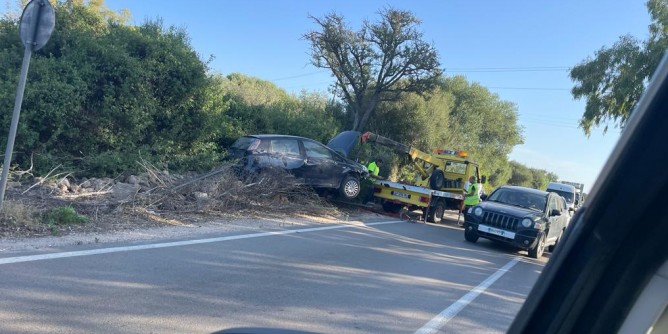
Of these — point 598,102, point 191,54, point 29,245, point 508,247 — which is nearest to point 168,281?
point 29,245

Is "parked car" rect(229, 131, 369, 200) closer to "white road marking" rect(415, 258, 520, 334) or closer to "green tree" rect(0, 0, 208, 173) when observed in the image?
"green tree" rect(0, 0, 208, 173)

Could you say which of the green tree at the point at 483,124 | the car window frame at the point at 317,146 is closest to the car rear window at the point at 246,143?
the car window frame at the point at 317,146

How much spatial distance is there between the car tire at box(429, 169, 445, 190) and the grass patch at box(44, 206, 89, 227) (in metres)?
11.9

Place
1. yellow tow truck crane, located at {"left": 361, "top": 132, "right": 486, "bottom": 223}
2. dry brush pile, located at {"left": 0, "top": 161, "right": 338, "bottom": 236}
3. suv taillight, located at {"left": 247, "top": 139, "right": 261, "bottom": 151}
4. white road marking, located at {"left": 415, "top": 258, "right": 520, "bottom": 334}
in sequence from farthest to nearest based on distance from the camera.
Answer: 1. yellow tow truck crane, located at {"left": 361, "top": 132, "right": 486, "bottom": 223}
2. suv taillight, located at {"left": 247, "top": 139, "right": 261, "bottom": 151}
3. dry brush pile, located at {"left": 0, "top": 161, "right": 338, "bottom": 236}
4. white road marking, located at {"left": 415, "top": 258, "right": 520, "bottom": 334}

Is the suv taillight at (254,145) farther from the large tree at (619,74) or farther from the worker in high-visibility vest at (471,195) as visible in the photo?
the large tree at (619,74)

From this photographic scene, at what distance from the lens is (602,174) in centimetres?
138

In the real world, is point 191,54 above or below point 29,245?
above

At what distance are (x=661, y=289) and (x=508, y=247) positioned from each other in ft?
42.9

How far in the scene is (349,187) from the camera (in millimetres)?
15508

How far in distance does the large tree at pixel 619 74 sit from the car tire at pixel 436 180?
8.21 metres

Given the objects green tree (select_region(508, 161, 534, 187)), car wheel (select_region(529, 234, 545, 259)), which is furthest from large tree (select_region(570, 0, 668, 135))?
green tree (select_region(508, 161, 534, 187))

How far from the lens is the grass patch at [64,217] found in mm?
8624

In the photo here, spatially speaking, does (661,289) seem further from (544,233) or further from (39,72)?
(39,72)

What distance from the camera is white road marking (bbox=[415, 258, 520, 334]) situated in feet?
19.5
